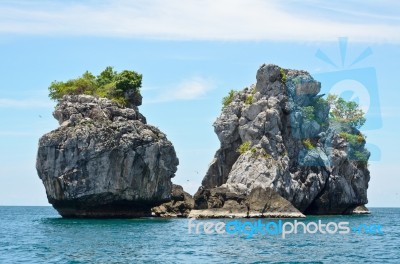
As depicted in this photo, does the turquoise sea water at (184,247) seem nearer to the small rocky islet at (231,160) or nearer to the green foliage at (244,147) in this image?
the small rocky islet at (231,160)

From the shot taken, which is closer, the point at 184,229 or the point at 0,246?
the point at 0,246

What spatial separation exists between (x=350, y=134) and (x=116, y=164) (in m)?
40.8

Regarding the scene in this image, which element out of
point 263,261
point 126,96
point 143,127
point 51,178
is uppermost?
point 126,96

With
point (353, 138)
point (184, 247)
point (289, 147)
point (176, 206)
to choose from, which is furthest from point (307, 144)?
point (184, 247)

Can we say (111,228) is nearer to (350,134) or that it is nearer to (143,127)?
(143,127)

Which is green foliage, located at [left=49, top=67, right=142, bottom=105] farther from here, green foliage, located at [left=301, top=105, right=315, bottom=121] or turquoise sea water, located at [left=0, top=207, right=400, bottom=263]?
turquoise sea water, located at [left=0, top=207, right=400, bottom=263]

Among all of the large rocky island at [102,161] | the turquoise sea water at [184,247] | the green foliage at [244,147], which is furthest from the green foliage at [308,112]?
the turquoise sea water at [184,247]

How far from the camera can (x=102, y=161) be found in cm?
7738

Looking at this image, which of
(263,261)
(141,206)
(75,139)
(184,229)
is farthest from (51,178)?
(263,261)

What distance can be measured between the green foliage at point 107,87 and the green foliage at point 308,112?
23.7m

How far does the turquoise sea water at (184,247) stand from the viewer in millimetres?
40031

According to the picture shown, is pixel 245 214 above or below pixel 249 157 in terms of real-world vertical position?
below

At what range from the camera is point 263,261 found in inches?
1543

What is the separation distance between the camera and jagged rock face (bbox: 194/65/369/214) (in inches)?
3433
